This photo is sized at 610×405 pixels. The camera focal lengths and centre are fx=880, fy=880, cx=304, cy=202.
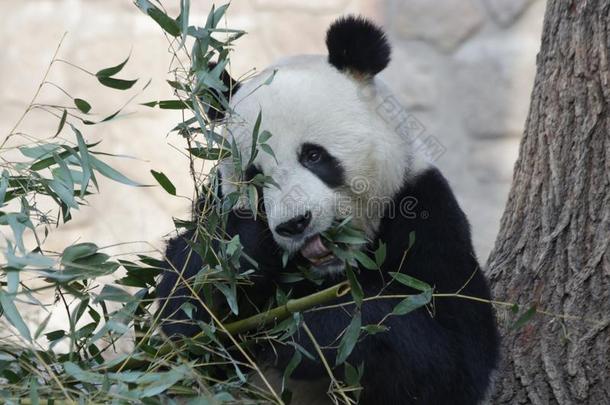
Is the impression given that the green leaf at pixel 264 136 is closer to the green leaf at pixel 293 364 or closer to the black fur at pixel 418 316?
the black fur at pixel 418 316

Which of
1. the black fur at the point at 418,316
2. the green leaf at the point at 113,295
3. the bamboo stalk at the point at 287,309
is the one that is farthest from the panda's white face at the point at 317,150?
the green leaf at the point at 113,295

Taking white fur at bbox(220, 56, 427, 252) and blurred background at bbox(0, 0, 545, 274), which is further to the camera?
blurred background at bbox(0, 0, 545, 274)

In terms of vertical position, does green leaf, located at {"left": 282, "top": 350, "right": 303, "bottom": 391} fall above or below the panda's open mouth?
below

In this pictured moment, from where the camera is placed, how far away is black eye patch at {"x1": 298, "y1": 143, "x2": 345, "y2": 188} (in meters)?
2.71

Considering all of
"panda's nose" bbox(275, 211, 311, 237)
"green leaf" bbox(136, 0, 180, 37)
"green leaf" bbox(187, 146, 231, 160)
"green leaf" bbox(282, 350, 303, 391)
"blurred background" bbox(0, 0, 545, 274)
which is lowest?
"green leaf" bbox(282, 350, 303, 391)

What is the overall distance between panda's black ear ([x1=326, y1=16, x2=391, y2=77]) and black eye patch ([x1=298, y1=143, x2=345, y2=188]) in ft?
1.16

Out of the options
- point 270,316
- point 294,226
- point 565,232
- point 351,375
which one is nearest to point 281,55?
point 565,232

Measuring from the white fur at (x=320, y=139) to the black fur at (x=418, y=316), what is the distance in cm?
11

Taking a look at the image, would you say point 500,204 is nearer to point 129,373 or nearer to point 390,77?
point 390,77

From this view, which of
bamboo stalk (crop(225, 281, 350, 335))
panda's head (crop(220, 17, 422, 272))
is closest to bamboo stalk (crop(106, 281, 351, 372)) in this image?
bamboo stalk (crop(225, 281, 350, 335))

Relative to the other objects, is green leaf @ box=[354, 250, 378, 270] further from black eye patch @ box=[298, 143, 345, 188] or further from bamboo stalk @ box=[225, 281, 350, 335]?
black eye patch @ box=[298, 143, 345, 188]

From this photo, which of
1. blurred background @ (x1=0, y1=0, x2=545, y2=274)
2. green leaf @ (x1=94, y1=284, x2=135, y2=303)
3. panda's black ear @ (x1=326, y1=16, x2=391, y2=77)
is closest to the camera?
green leaf @ (x1=94, y1=284, x2=135, y2=303)

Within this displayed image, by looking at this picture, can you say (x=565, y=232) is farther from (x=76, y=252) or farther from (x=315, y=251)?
(x=76, y=252)

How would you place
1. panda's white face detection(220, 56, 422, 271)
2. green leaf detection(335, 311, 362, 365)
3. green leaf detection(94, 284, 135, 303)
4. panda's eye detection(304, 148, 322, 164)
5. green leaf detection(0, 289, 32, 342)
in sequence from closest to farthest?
green leaf detection(0, 289, 32, 342) < green leaf detection(94, 284, 135, 303) < green leaf detection(335, 311, 362, 365) < panda's white face detection(220, 56, 422, 271) < panda's eye detection(304, 148, 322, 164)
